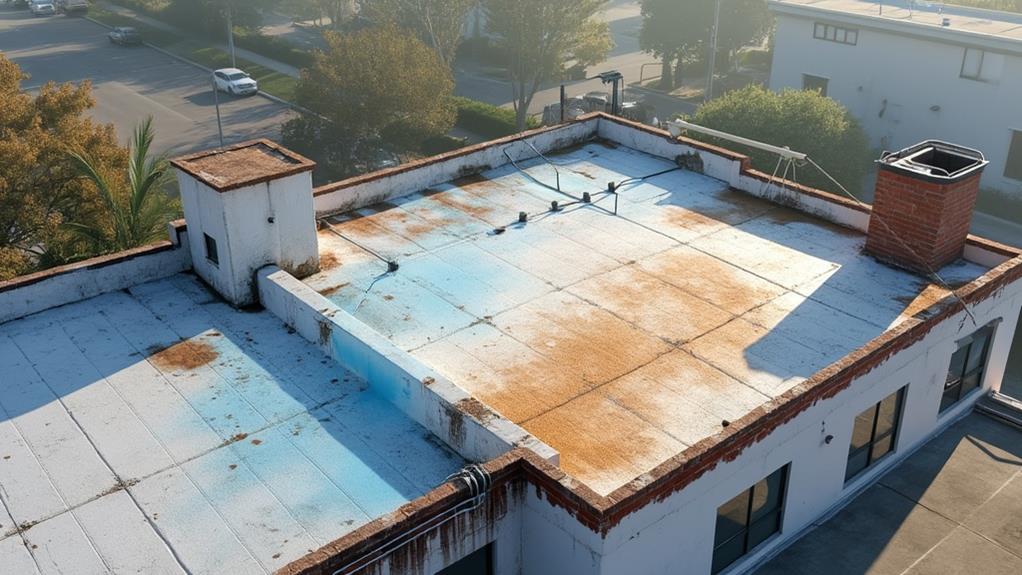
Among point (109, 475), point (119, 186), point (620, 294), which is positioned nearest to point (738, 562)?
point (620, 294)

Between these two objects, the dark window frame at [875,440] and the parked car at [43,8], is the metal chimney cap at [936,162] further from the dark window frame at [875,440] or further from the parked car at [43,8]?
the parked car at [43,8]

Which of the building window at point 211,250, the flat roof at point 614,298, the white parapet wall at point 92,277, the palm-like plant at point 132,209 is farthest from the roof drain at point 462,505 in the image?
the palm-like plant at point 132,209

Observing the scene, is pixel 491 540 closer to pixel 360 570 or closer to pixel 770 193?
pixel 360 570

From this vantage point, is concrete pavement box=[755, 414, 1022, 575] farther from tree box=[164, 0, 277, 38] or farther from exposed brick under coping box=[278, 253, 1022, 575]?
tree box=[164, 0, 277, 38]

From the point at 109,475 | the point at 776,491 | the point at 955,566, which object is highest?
the point at 109,475

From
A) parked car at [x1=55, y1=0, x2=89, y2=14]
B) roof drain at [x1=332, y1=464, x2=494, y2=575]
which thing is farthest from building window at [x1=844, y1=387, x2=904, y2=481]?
parked car at [x1=55, y1=0, x2=89, y2=14]

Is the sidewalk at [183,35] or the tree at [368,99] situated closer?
the tree at [368,99]
